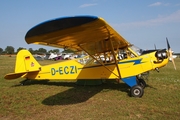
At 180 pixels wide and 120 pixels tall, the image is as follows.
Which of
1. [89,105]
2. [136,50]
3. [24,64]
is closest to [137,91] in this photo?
[89,105]

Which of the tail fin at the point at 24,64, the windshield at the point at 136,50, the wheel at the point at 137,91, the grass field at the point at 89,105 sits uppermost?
the windshield at the point at 136,50

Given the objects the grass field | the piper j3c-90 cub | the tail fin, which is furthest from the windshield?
the tail fin

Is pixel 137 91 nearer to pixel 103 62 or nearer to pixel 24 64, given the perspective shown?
pixel 103 62

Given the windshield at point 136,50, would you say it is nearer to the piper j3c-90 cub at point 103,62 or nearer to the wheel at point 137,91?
the piper j3c-90 cub at point 103,62

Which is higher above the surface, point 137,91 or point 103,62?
point 103,62

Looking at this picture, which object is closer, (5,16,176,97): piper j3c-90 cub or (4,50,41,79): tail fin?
(5,16,176,97): piper j3c-90 cub

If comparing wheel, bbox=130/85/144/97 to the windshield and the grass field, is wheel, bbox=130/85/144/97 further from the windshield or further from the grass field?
the windshield

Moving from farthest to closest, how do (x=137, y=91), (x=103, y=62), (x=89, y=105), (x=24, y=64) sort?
(x=24, y=64)
(x=103, y=62)
(x=137, y=91)
(x=89, y=105)

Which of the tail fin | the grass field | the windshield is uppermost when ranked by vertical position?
the windshield

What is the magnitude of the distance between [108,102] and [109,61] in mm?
2139

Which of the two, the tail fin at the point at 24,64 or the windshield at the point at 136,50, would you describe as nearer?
the windshield at the point at 136,50

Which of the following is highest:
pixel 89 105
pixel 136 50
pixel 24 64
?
pixel 136 50

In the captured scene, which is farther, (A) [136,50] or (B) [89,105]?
(A) [136,50]

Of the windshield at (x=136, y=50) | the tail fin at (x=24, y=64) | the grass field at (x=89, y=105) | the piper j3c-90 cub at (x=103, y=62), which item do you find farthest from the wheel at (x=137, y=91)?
the tail fin at (x=24, y=64)
